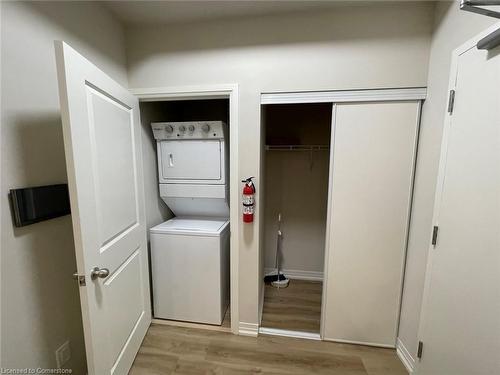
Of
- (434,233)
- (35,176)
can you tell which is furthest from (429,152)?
(35,176)

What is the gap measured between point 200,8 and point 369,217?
Result: 184 centimetres

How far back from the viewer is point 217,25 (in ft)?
4.87

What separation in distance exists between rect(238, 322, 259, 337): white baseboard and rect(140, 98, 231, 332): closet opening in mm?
184

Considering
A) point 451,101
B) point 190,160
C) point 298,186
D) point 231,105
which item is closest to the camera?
point 451,101

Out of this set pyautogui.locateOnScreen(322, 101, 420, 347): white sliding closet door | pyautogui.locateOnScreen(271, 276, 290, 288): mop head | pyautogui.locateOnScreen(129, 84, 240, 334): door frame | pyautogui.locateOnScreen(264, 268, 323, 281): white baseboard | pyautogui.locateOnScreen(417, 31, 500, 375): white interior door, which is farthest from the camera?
pyautogui.locateOnScreen(264, 268, 323, 281): white baseboard

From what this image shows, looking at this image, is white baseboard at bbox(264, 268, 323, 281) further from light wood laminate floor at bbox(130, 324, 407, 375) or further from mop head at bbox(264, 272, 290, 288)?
light wood laminate floor at bbox(130, 324, 407, 375)

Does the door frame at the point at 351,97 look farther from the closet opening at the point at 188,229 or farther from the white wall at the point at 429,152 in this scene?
the closet opening at the point at 188,229

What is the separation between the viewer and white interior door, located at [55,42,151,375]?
3.06ft

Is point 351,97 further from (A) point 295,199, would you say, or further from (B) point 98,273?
(B) point 98,273

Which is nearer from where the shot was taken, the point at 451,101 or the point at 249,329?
the point at 451,101

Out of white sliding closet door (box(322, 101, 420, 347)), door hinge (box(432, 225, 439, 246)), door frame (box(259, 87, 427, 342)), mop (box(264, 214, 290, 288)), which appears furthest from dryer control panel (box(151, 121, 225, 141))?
door hinge (box(432, 225, 439, 246))

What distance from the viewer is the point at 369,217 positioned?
1.50 metres

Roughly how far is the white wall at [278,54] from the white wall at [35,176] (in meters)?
0.50

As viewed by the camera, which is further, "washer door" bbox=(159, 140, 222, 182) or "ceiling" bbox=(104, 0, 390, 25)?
"washer door" bbox=(159, 140, 222, 182)
